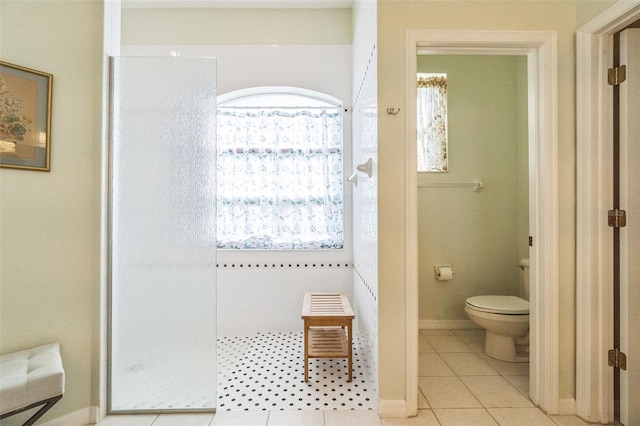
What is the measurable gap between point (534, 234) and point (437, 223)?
1179mm

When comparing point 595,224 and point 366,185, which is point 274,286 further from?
point 595,224

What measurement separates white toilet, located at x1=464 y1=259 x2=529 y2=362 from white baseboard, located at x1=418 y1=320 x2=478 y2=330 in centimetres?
48

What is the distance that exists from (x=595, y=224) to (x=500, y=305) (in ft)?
2.94

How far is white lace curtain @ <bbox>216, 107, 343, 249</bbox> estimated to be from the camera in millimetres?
2992

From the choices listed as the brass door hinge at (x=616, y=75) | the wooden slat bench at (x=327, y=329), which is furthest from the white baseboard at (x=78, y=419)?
the brass door hinge at (x=616, y=75)

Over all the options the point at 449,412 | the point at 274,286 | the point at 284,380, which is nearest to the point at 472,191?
the point at 449,412

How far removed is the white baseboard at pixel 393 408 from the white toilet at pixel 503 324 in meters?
0.98

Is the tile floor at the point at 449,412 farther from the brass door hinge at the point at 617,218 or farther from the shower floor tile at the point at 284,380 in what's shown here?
the brass door hinge at the point at 617,218

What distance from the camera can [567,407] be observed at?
174 centimetres

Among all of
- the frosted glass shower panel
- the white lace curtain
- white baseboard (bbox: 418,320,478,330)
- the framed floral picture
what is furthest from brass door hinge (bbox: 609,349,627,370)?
the framed floral picture

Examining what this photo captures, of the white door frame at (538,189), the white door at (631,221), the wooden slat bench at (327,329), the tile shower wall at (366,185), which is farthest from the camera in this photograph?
the wooden slat bench at (327,329)

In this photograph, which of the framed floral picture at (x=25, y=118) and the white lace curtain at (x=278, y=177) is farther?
the white lace curtain at (x=278, y=177)

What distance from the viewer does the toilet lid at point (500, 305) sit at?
222 cm

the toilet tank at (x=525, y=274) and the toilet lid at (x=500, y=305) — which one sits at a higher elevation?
the toilet tank at (x=525, y=274)
